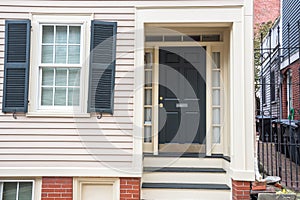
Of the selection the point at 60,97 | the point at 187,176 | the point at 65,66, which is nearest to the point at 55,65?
the point at 65,66

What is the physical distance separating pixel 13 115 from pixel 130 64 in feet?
6.24

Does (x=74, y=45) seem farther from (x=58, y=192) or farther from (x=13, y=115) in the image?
(x=58, y=192)

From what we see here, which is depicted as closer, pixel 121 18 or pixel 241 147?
pixel 241 147

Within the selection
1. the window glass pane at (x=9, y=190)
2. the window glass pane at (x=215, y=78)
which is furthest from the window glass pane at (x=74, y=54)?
the window glass pane at (x=215, y=78)

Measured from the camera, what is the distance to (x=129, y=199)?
157 inches

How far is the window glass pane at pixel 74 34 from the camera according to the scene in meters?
4.16

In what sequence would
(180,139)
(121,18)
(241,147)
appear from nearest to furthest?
(241,147) → (121,18) → (180,139)

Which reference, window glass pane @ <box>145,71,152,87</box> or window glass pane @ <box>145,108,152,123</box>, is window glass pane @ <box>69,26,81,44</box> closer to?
window glass pane @ <box>145,71,152,87</box>

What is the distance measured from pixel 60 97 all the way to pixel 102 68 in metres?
0.78

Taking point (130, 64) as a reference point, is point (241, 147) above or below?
below

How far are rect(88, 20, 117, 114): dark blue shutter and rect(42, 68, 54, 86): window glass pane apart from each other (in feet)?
2.03

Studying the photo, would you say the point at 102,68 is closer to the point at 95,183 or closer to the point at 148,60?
the point at 148,60

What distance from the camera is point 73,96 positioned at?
4.14 m

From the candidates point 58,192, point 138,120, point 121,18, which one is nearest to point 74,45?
point 121,18
